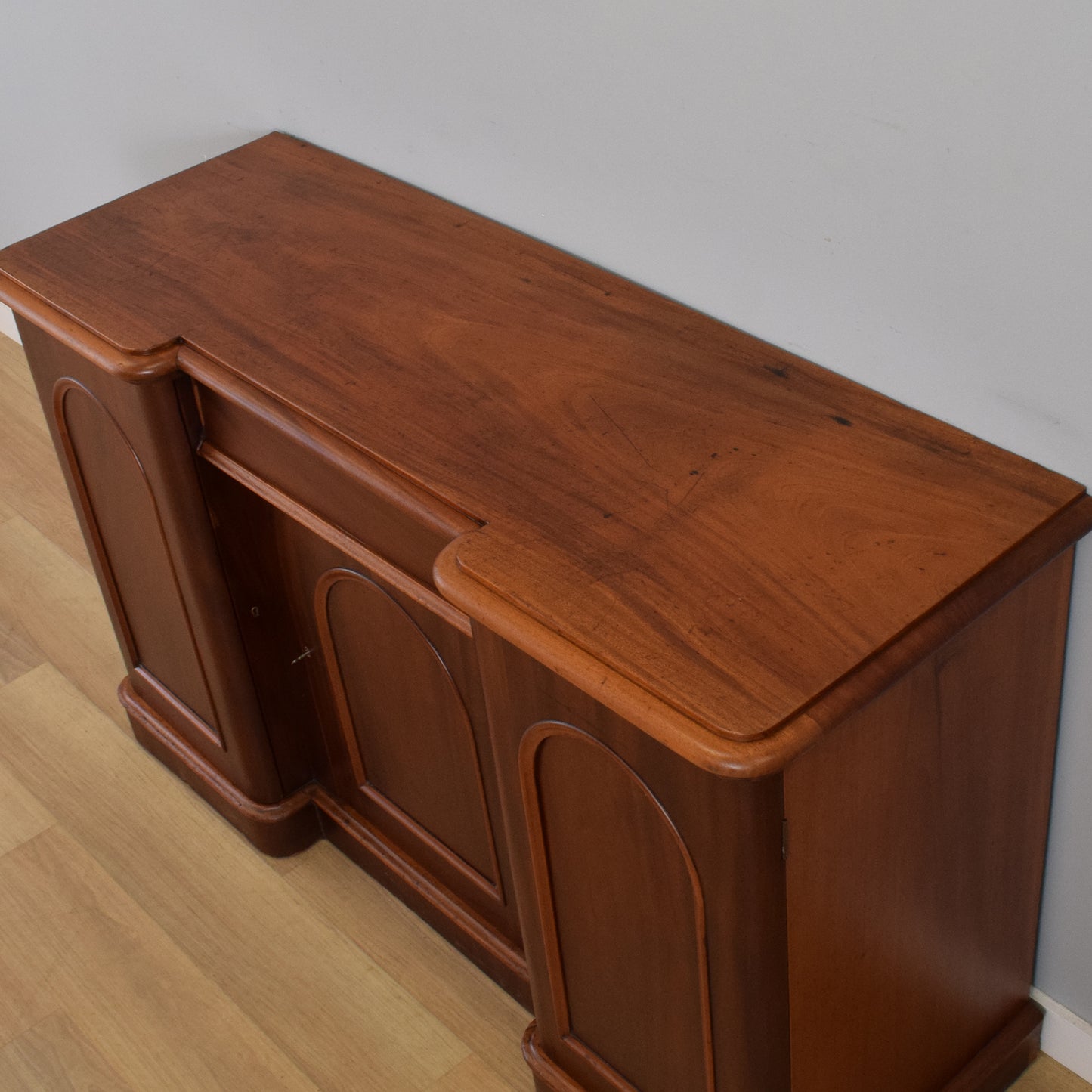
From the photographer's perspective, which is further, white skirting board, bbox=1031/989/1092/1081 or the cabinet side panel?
white skirting board, bbox=1031/989/1092/1081

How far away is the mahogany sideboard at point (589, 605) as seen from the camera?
3.87 feet

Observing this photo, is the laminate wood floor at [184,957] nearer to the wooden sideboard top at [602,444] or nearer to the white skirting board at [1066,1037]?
the white skirting board at [1066,1037]

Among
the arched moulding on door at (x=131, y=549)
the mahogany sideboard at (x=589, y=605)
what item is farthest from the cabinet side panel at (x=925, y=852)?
the arched moulding on door at (x=131, y=549)

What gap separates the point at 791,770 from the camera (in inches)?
45.1

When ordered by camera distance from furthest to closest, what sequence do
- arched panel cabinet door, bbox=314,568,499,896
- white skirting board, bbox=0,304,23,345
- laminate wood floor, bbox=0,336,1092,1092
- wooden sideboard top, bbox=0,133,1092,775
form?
white skirting board, bbox=0,304,23,345 → laminate wood floor, bbox=0,336,1092,1092 → arched panel cabinet door, bbox=314,568,499,896 → wooden sideboard top, bbox=0,133,1092,775

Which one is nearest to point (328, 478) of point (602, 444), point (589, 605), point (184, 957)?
point (602, 444)

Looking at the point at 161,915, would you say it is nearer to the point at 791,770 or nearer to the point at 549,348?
the point at 549,348

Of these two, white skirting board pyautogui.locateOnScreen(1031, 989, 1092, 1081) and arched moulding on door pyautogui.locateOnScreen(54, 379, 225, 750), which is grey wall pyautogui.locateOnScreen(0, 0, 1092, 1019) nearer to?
white skirting board pyautogui.locateOnScreen(1031, 989, 1092, 1081)

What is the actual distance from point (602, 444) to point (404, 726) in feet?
1.83

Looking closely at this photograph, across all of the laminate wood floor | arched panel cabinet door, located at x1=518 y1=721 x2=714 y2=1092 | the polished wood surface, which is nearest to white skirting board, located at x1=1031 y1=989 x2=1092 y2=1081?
the laminate wood floor

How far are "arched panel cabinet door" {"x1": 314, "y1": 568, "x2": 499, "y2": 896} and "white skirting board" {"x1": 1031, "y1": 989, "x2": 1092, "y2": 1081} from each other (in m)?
0.67

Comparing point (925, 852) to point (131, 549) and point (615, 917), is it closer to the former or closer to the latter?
point (615, 917)

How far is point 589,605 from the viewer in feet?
3.87

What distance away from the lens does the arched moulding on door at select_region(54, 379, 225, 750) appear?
1.83 metres
